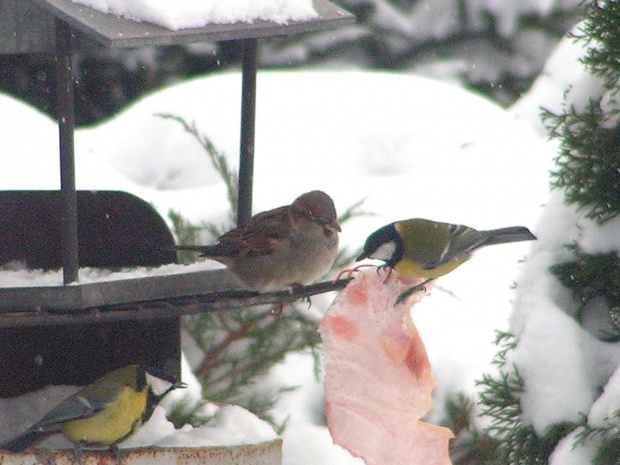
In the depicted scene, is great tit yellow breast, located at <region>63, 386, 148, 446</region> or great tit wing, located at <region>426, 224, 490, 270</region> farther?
great tit wing, located at <region>426, 224, 490, 270</region>

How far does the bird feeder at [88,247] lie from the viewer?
2.54 m

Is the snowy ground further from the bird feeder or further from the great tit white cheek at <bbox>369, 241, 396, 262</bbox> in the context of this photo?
the great tit white cheek at <bbox>369, 241, 396, 262</bbox>

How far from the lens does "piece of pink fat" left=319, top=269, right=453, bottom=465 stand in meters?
2.70

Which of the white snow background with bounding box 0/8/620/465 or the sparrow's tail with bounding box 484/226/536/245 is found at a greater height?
the sparrow's tail with bounding box 484/226/536/245

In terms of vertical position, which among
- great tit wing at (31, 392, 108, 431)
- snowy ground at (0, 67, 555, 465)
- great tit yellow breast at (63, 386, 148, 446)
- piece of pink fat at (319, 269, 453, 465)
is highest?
piece of pink fat at (319, 269, 453, 465)

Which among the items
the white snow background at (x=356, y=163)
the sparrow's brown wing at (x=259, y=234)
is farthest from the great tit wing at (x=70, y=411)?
the white snow background at (x=356, y=163)

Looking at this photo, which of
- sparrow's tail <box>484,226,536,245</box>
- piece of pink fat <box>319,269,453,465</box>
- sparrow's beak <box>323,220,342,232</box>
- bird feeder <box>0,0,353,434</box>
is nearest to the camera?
bird feeder <box>0,0,353,434</box>

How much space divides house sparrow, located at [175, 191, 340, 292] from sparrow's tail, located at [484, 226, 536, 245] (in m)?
0.54

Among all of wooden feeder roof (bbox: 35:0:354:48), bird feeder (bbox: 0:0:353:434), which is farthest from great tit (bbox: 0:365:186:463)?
wooden feeder roof (bbox: 35:0:354:48)

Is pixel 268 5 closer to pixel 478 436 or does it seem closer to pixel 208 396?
pixel 208 396

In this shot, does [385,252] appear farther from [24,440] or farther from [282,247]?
[24,440]

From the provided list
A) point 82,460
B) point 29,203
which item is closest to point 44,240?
point 29,203

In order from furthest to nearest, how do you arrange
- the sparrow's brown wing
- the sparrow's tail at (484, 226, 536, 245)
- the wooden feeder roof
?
1. the sparrow's brown wing
2. the sparrow's tail at (484, 226, 536, 245)
3. the wooden feeder roof

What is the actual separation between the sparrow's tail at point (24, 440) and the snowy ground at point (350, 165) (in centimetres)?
192
